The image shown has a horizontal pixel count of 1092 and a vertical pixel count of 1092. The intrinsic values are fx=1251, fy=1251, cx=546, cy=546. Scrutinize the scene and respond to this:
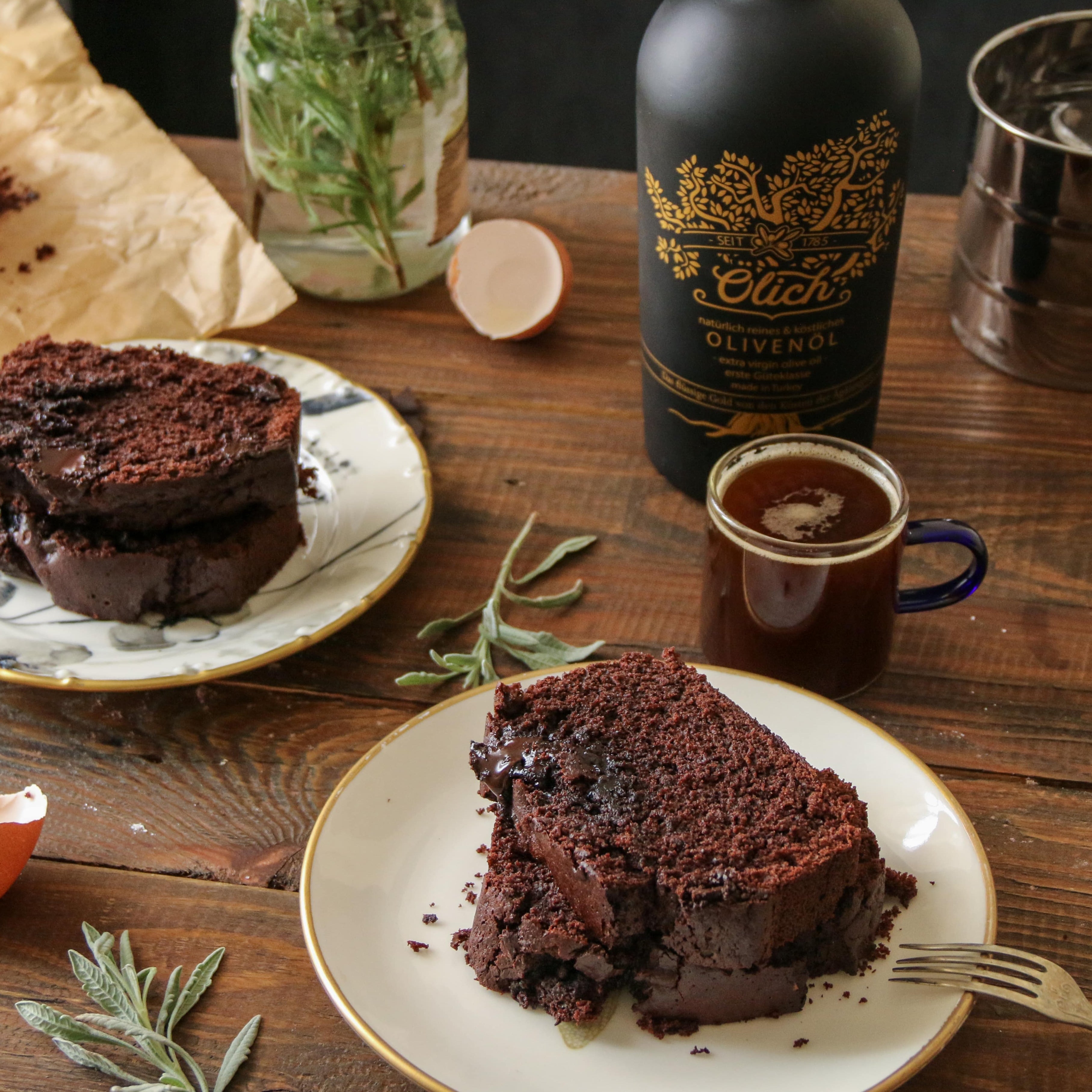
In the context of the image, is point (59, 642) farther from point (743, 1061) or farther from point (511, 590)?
point (743, 1061)

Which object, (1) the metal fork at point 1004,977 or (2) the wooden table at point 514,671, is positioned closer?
(1) the metal fork at point 1004,977

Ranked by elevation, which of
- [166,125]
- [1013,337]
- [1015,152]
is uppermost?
[1015,152]

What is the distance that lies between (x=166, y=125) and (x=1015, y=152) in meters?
2.54

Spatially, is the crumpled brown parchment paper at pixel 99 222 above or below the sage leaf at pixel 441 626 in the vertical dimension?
above

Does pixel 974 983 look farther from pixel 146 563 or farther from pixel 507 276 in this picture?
pixel 507 276

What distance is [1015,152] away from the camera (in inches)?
55.2

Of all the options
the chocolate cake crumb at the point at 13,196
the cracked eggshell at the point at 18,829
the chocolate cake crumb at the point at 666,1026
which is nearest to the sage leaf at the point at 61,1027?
the cracked eggshell at the point at 18,829

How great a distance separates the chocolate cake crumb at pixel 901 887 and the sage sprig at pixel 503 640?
36 centimetres

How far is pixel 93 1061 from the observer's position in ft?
3.06

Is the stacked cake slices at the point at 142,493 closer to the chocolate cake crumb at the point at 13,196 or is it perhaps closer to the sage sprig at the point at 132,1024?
the sage sprig at the point at 132,1024

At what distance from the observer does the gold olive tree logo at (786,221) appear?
3.86 feet

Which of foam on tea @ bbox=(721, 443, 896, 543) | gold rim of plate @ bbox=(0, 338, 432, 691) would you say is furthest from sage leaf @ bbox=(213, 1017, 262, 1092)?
foam on tea @ bbox=(721, 443, 896, 543)

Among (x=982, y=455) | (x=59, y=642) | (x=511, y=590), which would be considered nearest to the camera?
(x=59, y=642)

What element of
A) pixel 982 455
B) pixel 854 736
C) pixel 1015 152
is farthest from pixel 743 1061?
pixel 1015 152
